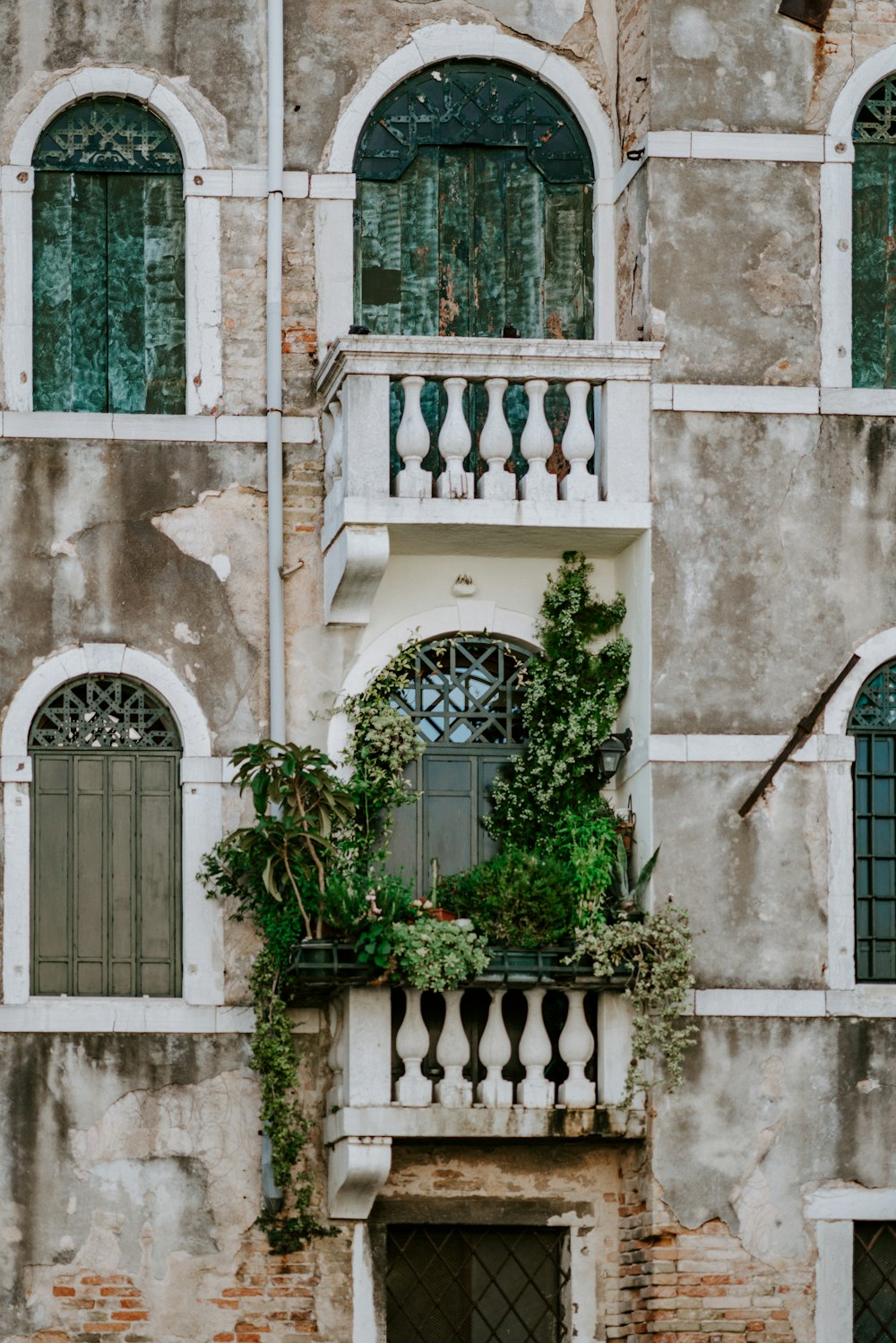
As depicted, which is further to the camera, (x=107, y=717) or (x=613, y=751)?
(x=107, y=717)

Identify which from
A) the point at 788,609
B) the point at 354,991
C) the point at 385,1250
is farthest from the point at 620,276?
the point at 385,1250

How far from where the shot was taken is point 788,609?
18594 mm

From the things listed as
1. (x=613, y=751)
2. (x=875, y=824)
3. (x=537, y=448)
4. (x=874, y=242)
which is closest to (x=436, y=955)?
(x=613, y=751)

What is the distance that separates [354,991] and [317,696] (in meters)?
2.08

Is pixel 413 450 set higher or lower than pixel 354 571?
higher

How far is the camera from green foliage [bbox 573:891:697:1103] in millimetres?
17797

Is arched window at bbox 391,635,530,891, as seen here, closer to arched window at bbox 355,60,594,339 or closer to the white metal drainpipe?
the white metal drainpipe

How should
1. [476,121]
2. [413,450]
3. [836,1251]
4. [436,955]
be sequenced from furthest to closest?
[476,121]
[413,450]
[836,1251]
[436,955]

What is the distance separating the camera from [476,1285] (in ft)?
61.0

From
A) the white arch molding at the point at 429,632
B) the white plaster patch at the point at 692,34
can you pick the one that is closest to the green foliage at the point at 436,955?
the white arch molding at the point at 429,632

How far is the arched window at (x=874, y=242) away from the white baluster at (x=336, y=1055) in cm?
521

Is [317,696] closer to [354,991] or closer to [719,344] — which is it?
[354,991]

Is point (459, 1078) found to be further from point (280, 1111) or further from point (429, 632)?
point (429, 632)

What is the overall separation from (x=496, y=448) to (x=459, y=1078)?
3.84 meters
